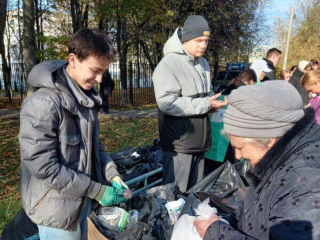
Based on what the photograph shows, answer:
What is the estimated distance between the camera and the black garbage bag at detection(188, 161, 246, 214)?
230 centimetres

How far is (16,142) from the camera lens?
6.38m

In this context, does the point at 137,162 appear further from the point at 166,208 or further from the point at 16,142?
the point at 16,142

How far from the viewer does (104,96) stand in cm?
1006

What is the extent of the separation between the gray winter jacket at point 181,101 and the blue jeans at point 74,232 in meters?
1.14

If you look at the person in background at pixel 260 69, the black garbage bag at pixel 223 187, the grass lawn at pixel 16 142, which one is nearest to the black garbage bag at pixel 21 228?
the black garbage bag at pixel 223 187

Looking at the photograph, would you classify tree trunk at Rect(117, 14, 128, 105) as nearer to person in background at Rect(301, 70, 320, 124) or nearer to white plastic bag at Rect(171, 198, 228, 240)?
person in background at Rect(301, 70, 320, 124)

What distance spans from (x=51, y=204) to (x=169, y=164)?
1410mm

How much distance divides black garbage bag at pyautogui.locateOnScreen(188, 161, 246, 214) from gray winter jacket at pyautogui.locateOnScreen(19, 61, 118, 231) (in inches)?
41.0

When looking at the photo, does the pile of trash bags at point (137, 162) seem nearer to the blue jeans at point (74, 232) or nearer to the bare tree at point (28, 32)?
the blue jeans at point (74, 232)

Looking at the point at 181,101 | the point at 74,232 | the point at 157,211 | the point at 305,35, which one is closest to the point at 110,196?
the point at 74,232

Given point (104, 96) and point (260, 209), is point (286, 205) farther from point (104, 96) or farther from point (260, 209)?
point (104, 96)

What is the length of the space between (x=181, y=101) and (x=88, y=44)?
3.98 ft

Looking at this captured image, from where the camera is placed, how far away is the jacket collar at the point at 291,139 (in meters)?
1.16

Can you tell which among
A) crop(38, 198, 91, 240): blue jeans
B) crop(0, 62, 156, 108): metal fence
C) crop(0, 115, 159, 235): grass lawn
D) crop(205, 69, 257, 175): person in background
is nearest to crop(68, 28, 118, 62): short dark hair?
crop(38, 198, 91, 240): blue jeans
